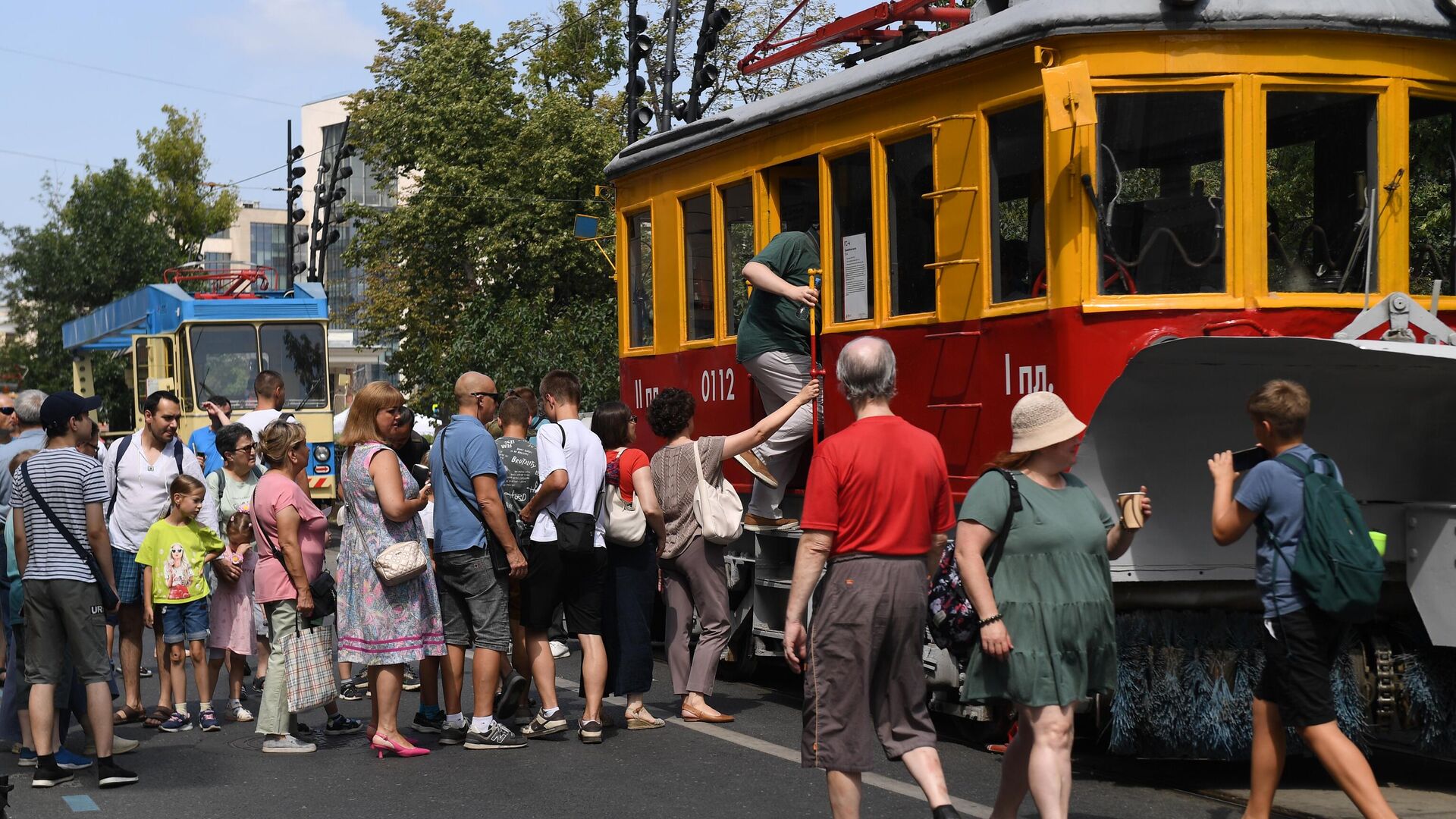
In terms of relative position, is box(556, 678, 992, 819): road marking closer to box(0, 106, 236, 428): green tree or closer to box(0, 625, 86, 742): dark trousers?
box(0, 625, 86, 742): dark trousers

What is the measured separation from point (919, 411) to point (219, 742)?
397 cm

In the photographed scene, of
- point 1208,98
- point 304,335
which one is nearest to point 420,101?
point 304,335

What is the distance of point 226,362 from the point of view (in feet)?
74.5

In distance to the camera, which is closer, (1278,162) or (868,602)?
(868,602)

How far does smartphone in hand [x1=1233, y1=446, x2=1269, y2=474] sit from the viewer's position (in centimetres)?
631

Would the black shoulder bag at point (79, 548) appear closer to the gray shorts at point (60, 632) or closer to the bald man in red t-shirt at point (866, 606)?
the gray shorts at point (60, 632)

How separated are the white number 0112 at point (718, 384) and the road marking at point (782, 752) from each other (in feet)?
6.18

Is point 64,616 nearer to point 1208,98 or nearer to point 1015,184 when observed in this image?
point 1015,184

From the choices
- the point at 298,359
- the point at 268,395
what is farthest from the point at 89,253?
the point at 268,395

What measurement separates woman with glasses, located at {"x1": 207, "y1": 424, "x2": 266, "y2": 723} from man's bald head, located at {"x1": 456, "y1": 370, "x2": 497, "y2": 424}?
4.38 ft

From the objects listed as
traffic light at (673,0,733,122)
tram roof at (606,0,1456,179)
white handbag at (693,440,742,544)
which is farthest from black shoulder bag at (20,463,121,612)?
traffic light at (673,0,733,122)

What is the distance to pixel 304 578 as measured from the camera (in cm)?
853

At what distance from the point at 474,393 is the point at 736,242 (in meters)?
2.30

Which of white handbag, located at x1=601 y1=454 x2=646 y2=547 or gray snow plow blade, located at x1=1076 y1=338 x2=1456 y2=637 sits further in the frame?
white handbag, located at x1=601 y1=454 x2=646 y2=547
